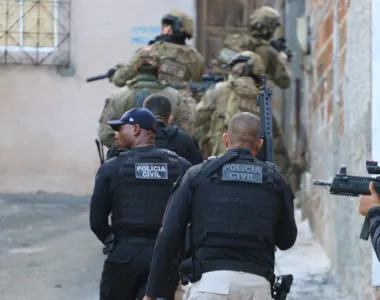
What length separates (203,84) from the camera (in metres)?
9.70

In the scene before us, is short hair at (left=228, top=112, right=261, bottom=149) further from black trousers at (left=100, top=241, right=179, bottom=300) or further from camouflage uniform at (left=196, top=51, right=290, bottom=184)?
camouflage uniform at (left=196, top=51, right=290, bottom=184)

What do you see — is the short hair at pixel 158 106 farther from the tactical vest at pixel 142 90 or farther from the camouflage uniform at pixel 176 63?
the camouflage uniform at pixel 176 63

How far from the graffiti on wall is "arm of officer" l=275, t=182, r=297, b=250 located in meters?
7.78

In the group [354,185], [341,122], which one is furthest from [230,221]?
[341,122]

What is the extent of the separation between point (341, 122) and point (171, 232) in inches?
137

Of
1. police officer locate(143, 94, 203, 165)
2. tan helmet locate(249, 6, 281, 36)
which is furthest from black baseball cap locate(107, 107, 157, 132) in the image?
tan helmet locate(249, 6, 281, 36)

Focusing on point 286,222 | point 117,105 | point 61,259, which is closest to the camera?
point 286,222

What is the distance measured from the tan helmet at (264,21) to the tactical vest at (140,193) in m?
5.68

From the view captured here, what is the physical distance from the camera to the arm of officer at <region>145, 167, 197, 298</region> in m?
4.38

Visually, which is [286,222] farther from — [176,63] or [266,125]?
[176,63]

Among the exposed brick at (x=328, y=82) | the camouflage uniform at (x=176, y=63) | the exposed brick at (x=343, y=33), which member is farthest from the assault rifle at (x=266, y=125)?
the camouflage uniform at (x=176, y=63)

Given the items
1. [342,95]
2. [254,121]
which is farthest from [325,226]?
[254,121]

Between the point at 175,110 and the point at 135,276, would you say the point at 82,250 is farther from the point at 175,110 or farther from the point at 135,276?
the point at 135,276

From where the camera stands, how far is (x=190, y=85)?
950 centimetres
